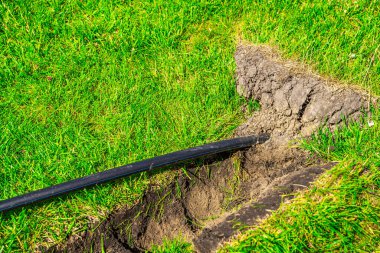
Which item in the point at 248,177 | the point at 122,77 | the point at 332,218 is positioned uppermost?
→ the point at 122,77

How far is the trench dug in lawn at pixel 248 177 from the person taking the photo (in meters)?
2.59

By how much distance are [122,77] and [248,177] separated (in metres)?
1.26

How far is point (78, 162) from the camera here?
2.84 meters

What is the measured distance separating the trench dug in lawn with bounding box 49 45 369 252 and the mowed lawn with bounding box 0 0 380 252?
12 centimetres

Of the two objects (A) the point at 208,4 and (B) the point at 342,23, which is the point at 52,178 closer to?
(A) the point at 208,4

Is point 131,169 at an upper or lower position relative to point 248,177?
upper

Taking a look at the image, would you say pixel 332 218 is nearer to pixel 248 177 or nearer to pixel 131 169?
pixel 248 177

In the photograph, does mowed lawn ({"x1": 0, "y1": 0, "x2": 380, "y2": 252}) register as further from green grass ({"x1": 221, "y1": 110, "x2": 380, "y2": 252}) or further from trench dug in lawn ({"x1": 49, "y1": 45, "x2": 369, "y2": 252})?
green grass ({"x1": 221, "y1": 110, "x2": 380, "y2": 252})

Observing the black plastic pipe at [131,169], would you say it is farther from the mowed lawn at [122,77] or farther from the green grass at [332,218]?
the green grass at [332,218]

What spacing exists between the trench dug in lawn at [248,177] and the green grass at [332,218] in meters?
0.10

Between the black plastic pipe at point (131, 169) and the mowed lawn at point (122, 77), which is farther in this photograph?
the mowed lawn at point (122, 77)

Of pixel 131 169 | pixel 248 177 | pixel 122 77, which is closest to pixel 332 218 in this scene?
pixel 248 177

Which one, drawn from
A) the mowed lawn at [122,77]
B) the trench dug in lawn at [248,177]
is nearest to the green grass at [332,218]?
the trench dug in lawn at [248,177]

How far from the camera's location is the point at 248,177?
9.70 ft
